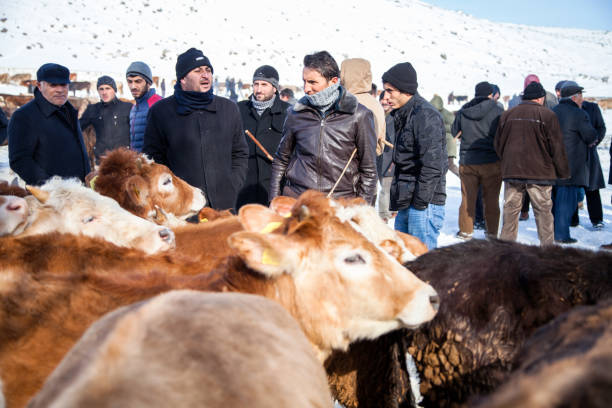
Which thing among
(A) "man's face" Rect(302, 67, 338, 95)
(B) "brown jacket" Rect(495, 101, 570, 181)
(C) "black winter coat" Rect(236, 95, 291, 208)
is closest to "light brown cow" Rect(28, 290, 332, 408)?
(A) "man's face" Rect(302, 67, 338, 95)

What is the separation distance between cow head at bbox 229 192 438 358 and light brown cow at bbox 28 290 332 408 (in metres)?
0.66

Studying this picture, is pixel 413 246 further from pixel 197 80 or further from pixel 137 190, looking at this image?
pixel 197 80

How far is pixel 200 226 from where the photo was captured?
13.6ft

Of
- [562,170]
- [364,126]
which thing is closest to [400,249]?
[364,126]

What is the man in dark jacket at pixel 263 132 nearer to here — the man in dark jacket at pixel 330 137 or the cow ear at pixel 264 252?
the man in dark jacket at pixel 330 137

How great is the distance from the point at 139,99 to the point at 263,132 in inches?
68.4

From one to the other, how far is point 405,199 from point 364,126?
4.62 ft

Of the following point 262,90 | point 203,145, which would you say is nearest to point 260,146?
point 262,90

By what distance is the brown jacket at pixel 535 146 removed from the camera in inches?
257

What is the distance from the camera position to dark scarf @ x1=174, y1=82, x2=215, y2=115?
474 centimetres

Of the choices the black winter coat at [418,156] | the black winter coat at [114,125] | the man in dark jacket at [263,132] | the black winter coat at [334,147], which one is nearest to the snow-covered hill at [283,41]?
the black winter coat at [114,125]

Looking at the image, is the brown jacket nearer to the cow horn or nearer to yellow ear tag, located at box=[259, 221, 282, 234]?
yellow ear tag, located at box=[259, 221, 282, 234]

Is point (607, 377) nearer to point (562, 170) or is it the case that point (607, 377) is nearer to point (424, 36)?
point (562, 170)

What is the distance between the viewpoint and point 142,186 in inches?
176
